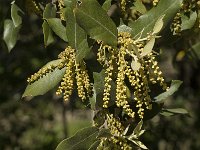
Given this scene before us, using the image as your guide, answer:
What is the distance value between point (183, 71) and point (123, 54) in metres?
3.54

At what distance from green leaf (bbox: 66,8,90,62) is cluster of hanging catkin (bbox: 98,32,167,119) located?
0.05 metres

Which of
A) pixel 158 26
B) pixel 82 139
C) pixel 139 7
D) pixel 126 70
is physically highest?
pixel 139 7

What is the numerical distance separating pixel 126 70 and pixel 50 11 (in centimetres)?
46

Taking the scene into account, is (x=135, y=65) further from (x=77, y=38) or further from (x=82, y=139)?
(x=82, y=139)

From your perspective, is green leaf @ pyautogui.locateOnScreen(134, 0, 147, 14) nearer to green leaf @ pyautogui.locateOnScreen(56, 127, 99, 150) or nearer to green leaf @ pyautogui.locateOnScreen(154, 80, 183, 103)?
green leaf @ pyautogui.locateOnScreen(154, 80, 183, 103)

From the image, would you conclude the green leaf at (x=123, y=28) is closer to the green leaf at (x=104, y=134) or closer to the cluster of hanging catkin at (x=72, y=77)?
the cluster of hanging catkin at (x=72, y=77)

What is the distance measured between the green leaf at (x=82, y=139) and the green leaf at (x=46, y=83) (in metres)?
0.18

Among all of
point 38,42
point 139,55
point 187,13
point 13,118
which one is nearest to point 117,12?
point 187,13

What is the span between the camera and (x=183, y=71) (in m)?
4.90

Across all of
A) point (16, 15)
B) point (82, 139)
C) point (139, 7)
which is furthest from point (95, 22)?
point (16, 15)

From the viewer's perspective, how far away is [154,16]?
5.14 ft

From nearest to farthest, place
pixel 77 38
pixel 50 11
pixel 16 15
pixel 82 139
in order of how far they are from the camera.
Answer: pixel 77 38 < pixel 82 139 < pixel 50 11 < pixel 16 15

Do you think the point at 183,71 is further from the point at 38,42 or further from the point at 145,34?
the point at 145,34

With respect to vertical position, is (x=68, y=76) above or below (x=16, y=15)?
below
